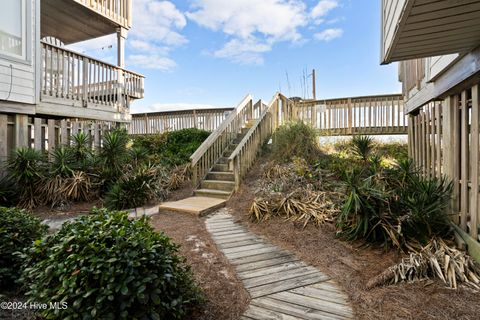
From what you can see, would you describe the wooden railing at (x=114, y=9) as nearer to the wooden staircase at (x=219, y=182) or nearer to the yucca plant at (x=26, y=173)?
the yucca plant at (x=26, y=173)

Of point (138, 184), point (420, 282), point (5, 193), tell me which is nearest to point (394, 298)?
point (420, 282)

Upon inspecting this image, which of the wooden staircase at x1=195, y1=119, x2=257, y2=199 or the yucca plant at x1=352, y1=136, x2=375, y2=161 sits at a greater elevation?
the yucca plant at x1=352, y1=136, x2=375, y2=161

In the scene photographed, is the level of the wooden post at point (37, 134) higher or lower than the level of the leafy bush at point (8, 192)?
higher

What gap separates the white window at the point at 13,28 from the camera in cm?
548

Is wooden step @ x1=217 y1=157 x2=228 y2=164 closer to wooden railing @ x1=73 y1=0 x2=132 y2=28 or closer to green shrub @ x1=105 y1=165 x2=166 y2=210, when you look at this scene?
green shrub @ x1=105 y1=165 x2=166 y2=210

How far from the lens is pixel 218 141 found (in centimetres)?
723

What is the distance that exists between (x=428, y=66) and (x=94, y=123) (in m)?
7.83

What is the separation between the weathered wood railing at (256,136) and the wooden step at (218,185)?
0.78 ft

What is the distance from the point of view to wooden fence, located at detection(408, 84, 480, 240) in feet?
9.42

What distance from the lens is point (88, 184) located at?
5770 millimetres

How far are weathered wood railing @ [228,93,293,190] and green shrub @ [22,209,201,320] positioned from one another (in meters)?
3.91

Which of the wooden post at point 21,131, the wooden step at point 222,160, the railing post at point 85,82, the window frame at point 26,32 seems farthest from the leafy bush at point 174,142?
the window frame at point 26,32

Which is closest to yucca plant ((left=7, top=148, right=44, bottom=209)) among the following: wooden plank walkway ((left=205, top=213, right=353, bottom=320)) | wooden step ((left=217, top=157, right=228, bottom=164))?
wooden step ((left=217, top=157, right=228, bottom=164))

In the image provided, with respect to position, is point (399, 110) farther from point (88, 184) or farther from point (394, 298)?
point (88, 184)
